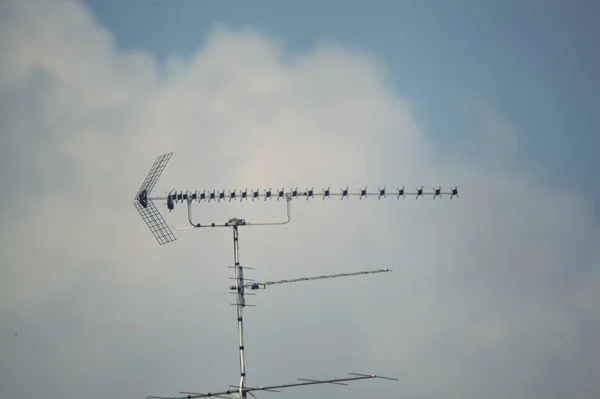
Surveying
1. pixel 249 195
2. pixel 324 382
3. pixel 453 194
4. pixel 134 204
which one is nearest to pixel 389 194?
pixel 453 194

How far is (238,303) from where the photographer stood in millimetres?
38062

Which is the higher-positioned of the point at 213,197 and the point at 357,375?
the point at 213,197

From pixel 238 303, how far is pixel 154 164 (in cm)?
773

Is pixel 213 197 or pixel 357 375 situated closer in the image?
pixel 357 375

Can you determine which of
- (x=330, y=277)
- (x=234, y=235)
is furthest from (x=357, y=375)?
(x=234, y=235)

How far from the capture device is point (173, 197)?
39969 millimetres

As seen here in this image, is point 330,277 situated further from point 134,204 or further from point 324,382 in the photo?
point 134,204

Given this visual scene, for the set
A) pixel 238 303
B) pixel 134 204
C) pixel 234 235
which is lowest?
pixel 238 303

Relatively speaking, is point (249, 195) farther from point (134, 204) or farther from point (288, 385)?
point (288, 385)

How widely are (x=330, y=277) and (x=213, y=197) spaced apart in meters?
6.49

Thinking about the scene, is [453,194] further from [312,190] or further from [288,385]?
[288,385]

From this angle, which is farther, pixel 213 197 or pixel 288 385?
pixel 213 197

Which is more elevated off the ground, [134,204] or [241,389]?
[134,204]

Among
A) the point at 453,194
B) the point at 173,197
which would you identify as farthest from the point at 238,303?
the point at 453,194
